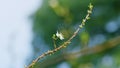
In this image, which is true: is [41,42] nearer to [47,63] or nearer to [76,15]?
[76,15]

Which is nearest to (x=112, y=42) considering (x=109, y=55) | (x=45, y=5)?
(x=109, y=55)

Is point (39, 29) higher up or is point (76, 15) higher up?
point (39, 29)

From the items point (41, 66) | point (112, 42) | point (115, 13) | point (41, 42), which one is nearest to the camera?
point (41, 66)

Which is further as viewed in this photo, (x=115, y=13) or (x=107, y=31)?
(x=107, y=31)

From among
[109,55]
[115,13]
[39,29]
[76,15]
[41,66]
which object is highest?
[39,29]

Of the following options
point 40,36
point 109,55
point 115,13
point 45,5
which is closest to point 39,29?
point 40,36

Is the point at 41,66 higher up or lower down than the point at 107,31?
lower down

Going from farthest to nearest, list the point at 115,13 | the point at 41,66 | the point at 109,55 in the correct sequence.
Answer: the point at 115,13, the point at 109,55, the point at 41,66

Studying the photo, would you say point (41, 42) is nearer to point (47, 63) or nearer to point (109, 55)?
point (109, 55)

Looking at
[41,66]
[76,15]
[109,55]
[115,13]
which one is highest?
[76,15]
